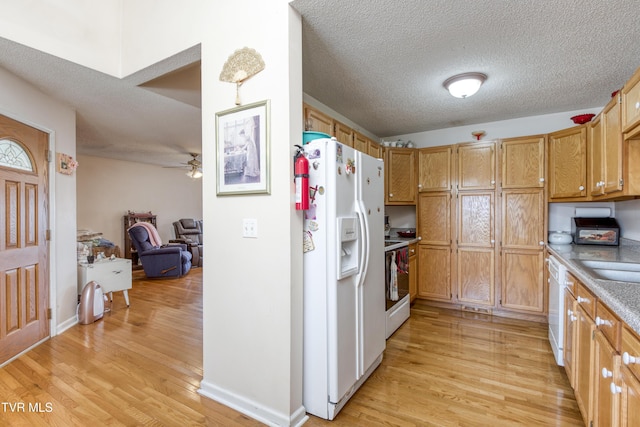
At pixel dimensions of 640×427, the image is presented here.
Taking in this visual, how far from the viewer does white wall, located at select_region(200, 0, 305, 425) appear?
5.52 ft

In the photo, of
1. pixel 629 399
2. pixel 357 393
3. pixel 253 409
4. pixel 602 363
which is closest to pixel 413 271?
pixel 357 393

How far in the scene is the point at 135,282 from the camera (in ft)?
17.3

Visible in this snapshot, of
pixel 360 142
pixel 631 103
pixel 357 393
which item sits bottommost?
pixel 357 393

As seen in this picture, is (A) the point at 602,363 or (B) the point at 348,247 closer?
(A) the point at 602,363

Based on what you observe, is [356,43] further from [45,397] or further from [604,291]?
[45,397]

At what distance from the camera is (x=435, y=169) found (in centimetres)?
392

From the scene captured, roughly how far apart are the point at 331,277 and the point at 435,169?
9.10 feet

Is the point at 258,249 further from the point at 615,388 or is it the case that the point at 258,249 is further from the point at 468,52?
the point at 468,52

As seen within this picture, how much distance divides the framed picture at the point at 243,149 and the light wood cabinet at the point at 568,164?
123 inches

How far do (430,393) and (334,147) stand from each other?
69.6 inches

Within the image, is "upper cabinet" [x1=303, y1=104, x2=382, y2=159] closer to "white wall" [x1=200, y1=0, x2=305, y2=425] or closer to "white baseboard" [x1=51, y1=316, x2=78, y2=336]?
"white wall" [x1=200, y1=0, x2=305, y2=425]

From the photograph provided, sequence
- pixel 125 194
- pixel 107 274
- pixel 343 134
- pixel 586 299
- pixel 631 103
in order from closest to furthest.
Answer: pixel 586 299 → pixel 631 103 → pixel 343 134 → pixel 107 274 → pixel 125 194

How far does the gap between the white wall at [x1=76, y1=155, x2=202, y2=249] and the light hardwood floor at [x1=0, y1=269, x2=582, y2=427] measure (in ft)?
11.2

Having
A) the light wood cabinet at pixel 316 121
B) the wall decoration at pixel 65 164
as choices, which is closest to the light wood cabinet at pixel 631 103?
the light wood cabinet at pixel 316 121
